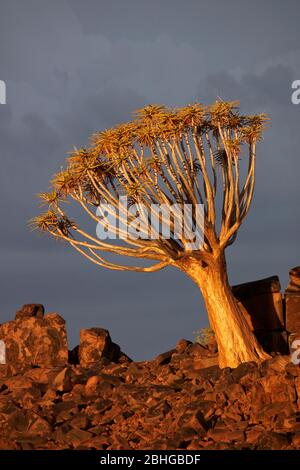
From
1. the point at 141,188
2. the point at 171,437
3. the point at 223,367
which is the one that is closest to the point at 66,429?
the point at 171,437

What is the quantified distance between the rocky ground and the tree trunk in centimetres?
52

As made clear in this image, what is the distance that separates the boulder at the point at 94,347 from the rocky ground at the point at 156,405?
0.16 meters

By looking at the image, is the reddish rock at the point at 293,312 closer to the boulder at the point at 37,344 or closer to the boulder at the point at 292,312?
the boulder at the point at 292,312

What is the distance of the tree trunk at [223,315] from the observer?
1728 centimetres

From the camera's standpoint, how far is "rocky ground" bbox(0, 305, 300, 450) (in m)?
13.5

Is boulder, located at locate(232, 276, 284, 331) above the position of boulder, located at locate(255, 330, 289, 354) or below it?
above

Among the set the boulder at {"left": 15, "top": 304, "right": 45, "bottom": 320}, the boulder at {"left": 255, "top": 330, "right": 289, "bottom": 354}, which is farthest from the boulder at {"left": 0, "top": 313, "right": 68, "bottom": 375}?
the boulder at {"left": 255, "top": 330, "right": 289, "bottom": 354}

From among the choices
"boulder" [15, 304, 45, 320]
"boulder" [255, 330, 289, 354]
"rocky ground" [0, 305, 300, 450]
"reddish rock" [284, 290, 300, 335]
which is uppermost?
"boulder" [15, 304, 45, 320]

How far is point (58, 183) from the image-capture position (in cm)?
1853

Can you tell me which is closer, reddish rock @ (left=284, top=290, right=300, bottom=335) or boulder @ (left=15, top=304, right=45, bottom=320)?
reddish rock @ (left=284, top=290, right=300, bottom=335)
